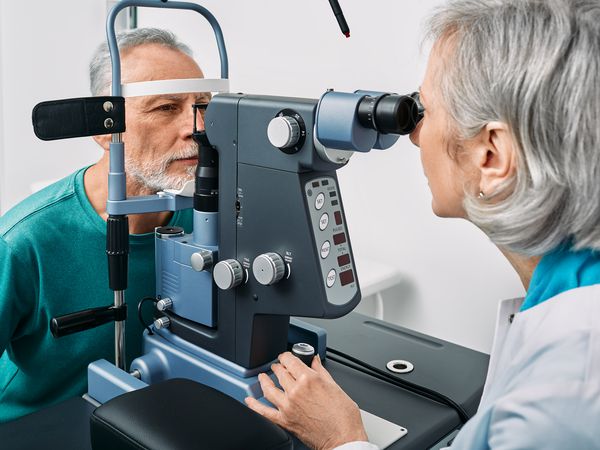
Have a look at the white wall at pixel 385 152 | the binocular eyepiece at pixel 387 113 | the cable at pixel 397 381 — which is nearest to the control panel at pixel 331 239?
the binocular eyepiece at pixel 387 113

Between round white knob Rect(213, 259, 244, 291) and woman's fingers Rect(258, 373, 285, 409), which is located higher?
round white knob Rect(213, 259, 244, 291)

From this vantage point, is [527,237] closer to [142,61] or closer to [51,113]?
[51,113]

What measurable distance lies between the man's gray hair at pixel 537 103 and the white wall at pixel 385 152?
4.12 ft

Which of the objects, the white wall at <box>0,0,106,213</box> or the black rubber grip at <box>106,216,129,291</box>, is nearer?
the black rubber grip at <box>106,216,129,291</box>

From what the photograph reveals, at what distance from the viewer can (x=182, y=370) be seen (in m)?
1.26

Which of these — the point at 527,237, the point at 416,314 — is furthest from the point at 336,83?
the point at 527,237

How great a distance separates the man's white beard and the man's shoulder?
0.14 meters

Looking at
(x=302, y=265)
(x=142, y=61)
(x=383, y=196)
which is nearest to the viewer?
(x=302, y=265)

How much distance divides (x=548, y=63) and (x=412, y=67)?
1.49 meters

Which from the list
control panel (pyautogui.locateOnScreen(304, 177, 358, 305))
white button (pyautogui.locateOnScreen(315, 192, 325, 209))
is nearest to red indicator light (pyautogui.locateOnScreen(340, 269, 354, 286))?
control panel (pyautogui.locateOnScreen(304, 177, 358, 305))

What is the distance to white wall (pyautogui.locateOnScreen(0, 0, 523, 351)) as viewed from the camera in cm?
230

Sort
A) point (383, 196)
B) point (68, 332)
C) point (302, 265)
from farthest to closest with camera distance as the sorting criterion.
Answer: point (383, 196) < point (68, 332) < point (302, 265)

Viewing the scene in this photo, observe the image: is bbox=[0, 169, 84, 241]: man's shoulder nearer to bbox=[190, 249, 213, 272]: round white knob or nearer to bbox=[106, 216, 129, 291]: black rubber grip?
bbox=[106, 216, 129, 291]: black rubber grip

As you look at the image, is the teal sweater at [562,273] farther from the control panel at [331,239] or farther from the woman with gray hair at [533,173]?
the control panel at [331,239]
